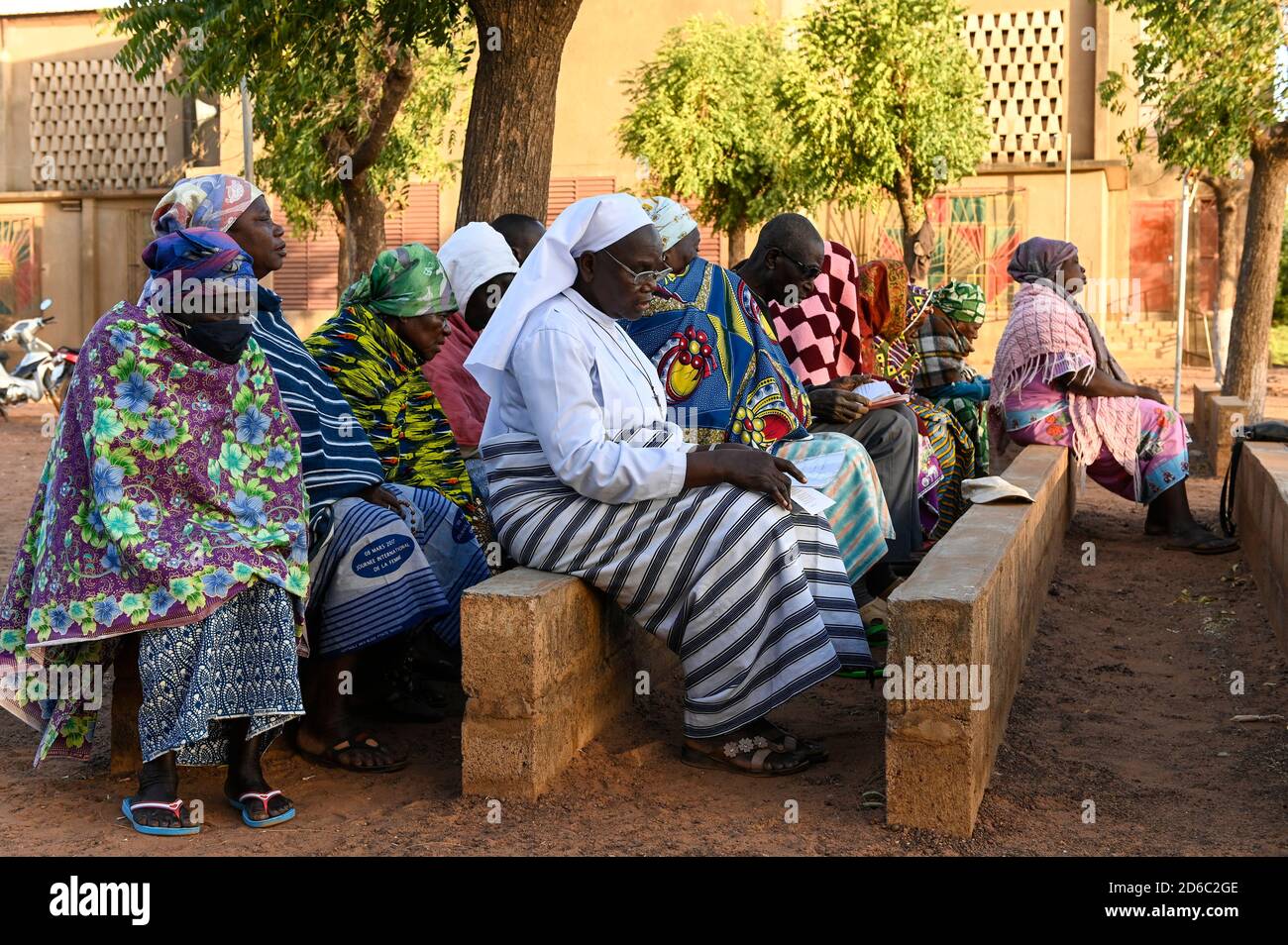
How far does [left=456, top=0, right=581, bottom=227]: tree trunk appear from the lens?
719 cm

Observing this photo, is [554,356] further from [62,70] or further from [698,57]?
[62,70]

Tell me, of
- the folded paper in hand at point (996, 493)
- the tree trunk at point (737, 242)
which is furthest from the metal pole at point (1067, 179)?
the folded paper in hand at point (996, 493)

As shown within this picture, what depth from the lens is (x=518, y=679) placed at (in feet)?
12.8

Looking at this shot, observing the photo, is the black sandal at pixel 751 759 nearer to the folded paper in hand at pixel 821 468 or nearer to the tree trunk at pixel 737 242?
the folded paper in hand at pixel 821 468

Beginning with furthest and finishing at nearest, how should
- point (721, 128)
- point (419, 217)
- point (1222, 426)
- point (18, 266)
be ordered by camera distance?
1. point (18, 266)
2. point (419, 217)
3. point (721, 128)
4. point (1222, 426)

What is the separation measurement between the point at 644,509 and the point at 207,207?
1.64 m

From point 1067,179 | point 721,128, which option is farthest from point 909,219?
point 1067,179

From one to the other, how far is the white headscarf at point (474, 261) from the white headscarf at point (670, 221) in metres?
0.61

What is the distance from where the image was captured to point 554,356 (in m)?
4.05

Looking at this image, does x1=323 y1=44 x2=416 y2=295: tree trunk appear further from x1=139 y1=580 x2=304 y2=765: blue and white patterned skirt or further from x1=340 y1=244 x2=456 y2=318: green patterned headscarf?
x1=139 y1=580 x2=304 y2=765: blue and white patterned skirt

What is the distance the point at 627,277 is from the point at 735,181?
1681 centimetres

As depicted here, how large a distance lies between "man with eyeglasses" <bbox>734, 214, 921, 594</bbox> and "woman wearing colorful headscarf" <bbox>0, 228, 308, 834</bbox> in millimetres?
2556

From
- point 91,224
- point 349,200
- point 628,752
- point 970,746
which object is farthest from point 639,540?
point 91,224

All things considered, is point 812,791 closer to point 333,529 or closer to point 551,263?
point 333,529
